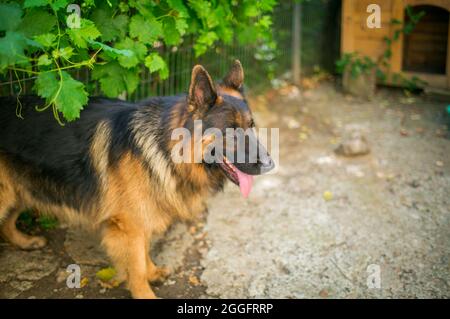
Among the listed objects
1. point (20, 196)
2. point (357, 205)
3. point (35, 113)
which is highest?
point (35, 113)

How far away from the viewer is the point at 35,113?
345 cm

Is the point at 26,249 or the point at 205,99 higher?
the point at 205,99

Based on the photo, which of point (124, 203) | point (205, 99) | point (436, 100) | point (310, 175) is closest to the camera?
point (205, 99)

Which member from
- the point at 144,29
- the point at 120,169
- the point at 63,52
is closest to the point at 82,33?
the point at 63,52

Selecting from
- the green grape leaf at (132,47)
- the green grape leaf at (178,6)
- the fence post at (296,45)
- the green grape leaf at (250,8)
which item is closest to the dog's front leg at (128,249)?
the green grape leaf at (132,47)

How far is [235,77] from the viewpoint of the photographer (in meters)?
3.40

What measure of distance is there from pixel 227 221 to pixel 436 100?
174 inches

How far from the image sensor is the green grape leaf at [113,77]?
11.9 ft

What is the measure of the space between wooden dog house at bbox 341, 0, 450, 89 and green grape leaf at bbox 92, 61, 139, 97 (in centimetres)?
486

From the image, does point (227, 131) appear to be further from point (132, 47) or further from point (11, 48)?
point (11, 48)

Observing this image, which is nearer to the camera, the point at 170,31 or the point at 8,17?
the point at 8,17

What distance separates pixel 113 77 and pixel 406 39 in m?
5.68
